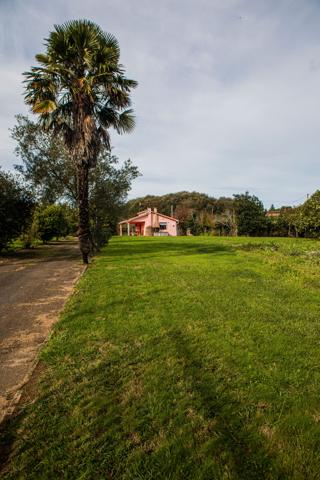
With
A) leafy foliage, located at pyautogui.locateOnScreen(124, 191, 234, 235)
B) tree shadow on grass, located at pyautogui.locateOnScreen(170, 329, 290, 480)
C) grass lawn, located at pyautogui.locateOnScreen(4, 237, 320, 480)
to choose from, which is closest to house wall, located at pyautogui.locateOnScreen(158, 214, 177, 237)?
leafy foliage, located at pyautogui.locateOnScreen(124, 191, 234, 235)

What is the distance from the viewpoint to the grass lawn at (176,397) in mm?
Answer: 2082

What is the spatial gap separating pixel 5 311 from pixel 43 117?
9252mm

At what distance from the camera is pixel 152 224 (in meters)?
52.6

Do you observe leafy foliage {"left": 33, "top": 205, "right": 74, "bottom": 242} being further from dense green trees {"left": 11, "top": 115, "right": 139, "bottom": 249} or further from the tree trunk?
the tree trunk

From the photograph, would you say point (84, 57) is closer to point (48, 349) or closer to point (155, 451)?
point (48, 349)

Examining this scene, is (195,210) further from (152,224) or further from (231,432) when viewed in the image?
(231,432)

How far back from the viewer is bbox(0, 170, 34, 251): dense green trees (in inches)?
559

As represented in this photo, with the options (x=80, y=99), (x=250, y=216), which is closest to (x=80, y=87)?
(x=80, y=99)

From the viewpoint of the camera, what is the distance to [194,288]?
24.2 feet

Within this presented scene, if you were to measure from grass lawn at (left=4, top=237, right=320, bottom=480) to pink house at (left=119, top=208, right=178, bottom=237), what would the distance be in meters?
47.3

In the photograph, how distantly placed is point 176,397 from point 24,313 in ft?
13.6

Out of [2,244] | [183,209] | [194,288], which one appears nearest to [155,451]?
[194,288]

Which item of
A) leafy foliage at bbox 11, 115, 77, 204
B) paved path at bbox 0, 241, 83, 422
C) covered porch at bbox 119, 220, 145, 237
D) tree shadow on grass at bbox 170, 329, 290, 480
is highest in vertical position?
leafy foliage at bbox 11, 115, 77, 204

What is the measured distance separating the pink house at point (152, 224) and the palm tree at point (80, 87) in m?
40.0
